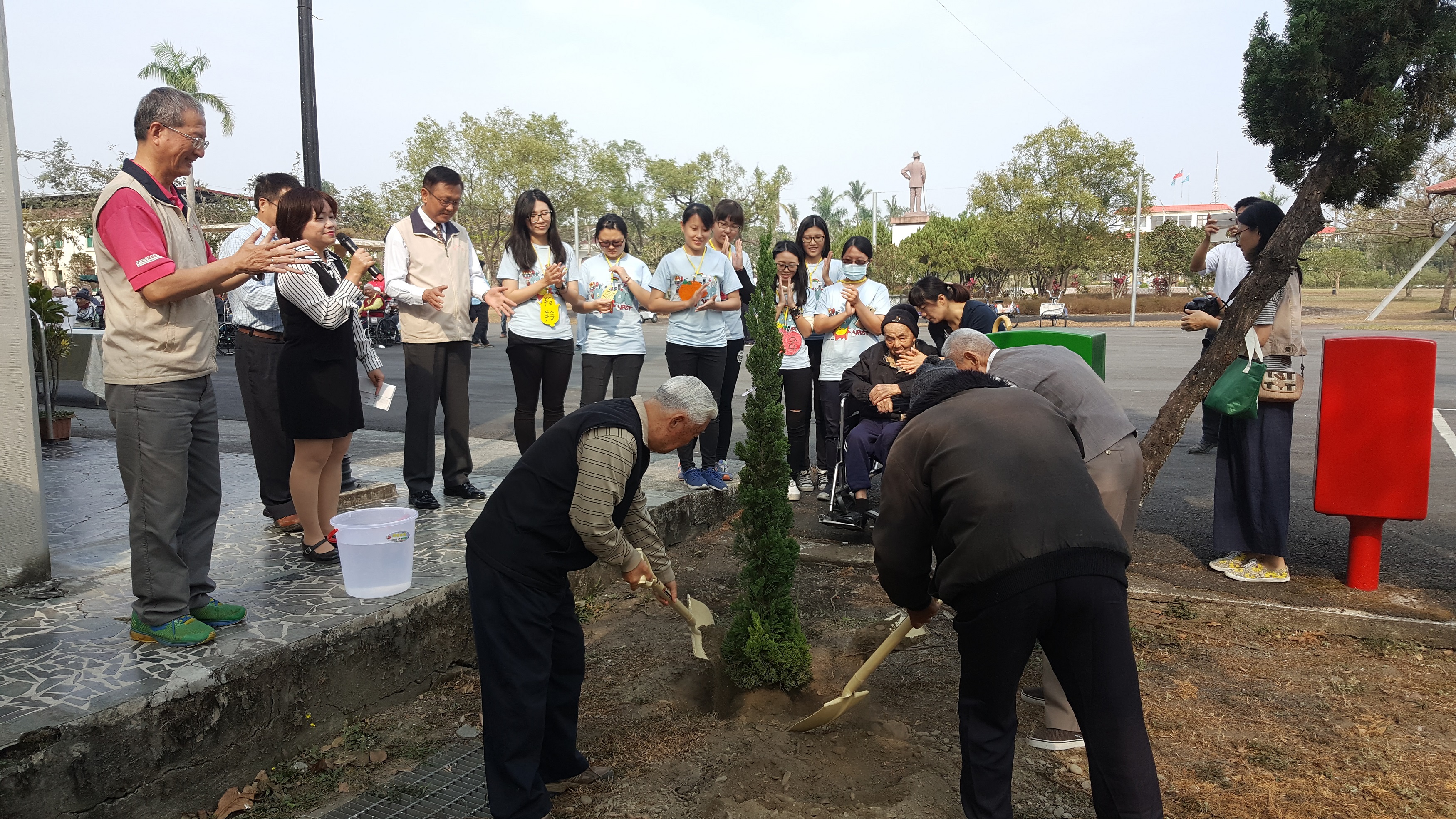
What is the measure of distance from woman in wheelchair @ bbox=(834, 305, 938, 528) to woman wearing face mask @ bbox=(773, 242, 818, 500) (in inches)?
25.6

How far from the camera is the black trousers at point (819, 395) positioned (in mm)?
6648

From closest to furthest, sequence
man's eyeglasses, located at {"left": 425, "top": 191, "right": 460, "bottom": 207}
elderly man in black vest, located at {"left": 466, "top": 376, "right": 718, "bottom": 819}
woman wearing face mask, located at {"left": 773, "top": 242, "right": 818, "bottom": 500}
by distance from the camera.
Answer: elderly man in black vest, located at {"left": 466, "top": 376, "right": 718, "bottom": 819} → man's eyeglasses, located at {"left": 425, "top": 191, "right": 460, "bottom": 207} → woman wearing face mask, located at {"left": 773, "top": 242, "right": 818, "bottom": 500}

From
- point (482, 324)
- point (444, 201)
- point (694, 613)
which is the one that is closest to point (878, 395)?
point (694, 613)

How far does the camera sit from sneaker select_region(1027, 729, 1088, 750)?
3408 millimetres

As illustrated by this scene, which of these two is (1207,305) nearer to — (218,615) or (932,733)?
(932,733)

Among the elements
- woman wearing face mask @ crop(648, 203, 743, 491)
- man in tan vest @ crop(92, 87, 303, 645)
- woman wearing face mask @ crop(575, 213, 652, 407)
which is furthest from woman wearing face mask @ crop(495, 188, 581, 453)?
man in tan vest @ crop(92, 87, 303, 645)

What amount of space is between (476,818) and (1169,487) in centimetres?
606

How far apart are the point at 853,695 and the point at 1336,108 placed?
3.97 m

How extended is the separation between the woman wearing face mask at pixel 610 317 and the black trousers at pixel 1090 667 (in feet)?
12.8

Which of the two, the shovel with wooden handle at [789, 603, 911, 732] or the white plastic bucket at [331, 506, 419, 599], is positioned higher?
the white plastic bucket at [331, 506, 419, 599]

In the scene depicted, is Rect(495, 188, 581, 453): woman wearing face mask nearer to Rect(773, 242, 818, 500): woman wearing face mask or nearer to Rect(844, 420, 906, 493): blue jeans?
Rect(773, 242, 818, 500): woman wearing face mask

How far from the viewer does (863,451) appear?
567cm

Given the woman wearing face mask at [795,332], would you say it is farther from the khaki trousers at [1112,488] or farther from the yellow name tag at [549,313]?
the khaki trousers at [1112,488]

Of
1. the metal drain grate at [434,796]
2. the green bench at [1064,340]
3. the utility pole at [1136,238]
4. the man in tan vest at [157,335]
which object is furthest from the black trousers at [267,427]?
the utility pole at [1136,238]
